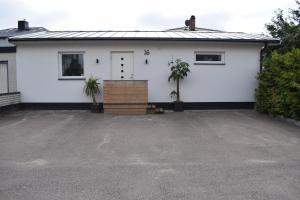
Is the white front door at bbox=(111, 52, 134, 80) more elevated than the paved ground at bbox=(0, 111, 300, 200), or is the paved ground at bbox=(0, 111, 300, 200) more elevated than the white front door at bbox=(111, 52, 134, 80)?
the white front door at bbox=(111, 52, 134, 80)

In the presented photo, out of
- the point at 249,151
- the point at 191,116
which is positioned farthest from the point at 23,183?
the point at 191,116

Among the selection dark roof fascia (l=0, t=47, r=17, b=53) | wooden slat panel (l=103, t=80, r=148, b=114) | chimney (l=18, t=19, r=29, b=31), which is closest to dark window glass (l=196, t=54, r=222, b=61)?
wooden slat panel (l=103, t=80, r=148, b=114)

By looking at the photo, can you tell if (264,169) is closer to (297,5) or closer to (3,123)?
(3,123)

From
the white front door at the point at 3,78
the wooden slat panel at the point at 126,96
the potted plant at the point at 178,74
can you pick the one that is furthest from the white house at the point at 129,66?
the white front door at the point at 3,78

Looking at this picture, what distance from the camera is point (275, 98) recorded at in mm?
11484

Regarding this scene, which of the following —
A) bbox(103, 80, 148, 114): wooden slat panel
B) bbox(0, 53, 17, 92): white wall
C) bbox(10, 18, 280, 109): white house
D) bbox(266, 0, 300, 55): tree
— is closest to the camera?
bbox(103, 80, 148, 114): wooden slat panel

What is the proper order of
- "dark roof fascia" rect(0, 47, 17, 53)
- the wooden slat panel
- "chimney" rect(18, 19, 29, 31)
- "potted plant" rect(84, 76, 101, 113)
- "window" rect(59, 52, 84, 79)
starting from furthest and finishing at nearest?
"chimney" rect(18, 19, 29, 31)
"dark roof fascia" rect(0, 47, 17, 53)
"window" rect(59, 52, 84, 79)
"potted plant" rect(84, 76, 101, 113)
the wooden slat panel

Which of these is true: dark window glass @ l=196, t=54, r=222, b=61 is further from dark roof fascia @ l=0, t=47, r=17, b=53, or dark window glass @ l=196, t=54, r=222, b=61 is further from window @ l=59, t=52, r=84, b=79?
dark roof fascia @ l=0, t=47, r=17, b=53

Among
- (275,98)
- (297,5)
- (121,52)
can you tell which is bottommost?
(275,98)

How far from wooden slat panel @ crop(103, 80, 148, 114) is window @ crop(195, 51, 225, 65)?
267 cm

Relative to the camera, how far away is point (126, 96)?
1240 cm

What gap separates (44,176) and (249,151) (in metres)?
4.16

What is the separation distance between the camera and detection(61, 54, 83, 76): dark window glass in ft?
44.4

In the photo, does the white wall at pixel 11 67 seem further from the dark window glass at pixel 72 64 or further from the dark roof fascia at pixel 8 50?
the dark window glass at pixel 72 64
